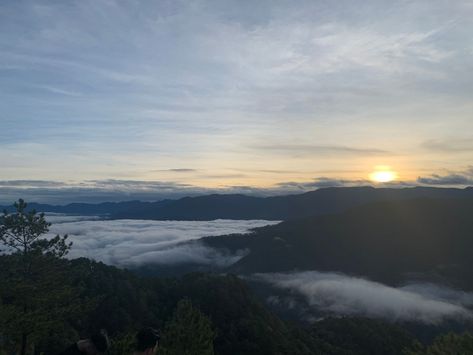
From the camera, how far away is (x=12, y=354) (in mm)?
40156

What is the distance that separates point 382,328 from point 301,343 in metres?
52.0

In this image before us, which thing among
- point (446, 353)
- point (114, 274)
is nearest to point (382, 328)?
point (114, 274)

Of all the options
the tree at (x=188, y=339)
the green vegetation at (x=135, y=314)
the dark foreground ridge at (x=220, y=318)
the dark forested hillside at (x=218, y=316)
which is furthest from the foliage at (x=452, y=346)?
the dark forested hillside at (x=218, y=316)

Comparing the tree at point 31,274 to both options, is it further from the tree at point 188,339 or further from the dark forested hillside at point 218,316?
the dark forested hillside at point 218,316

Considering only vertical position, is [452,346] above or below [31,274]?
below

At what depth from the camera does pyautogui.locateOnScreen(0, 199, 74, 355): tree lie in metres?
37.8

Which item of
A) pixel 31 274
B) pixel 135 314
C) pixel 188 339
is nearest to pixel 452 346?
pixel 188 339

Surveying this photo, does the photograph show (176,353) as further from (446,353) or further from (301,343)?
(301,343)

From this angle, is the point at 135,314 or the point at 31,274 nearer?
the point at 31,274

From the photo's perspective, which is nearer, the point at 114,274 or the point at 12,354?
the point at 12,354

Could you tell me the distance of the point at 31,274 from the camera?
43.1 metres

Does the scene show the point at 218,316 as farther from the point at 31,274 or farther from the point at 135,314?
the point at 31,274

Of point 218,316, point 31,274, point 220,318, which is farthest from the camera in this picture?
point 218,316

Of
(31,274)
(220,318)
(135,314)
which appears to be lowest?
(220,318)
